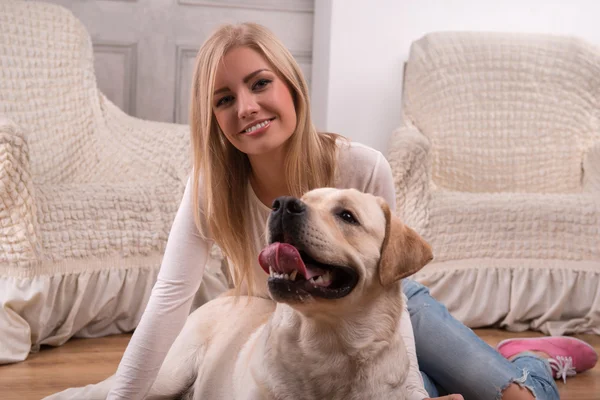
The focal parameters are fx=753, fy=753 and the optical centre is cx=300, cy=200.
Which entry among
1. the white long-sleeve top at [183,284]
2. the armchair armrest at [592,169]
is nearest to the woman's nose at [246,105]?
the white long-sleeve top at [183,284]

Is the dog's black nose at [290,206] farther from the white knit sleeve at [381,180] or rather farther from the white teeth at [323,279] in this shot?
the white knit sleeve at [381,180]

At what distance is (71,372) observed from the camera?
2166mm

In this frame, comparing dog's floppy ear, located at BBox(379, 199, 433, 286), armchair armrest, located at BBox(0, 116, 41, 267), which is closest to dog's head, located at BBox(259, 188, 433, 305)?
dog's floppy ear, located at BBox(379, 199, 433, 286)

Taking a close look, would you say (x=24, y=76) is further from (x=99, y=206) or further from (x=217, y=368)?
(x=217, y=368)

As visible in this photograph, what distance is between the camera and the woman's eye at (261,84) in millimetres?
1610

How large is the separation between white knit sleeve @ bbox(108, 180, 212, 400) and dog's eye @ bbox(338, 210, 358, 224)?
18.1 inches

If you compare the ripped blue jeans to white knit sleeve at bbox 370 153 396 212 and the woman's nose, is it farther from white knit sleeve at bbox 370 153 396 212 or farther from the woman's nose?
the woman's nose

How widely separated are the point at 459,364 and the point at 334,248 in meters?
0.75

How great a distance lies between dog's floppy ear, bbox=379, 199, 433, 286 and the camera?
131 centimetres

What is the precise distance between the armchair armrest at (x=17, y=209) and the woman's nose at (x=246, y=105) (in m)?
1.04

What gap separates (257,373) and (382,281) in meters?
0.28

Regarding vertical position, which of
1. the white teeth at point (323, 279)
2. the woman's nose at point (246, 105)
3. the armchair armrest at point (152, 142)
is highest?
the woman's nose at point (246, 105)

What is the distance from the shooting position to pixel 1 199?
7.61 ft

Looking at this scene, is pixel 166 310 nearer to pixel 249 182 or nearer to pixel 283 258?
pixel 249 182
